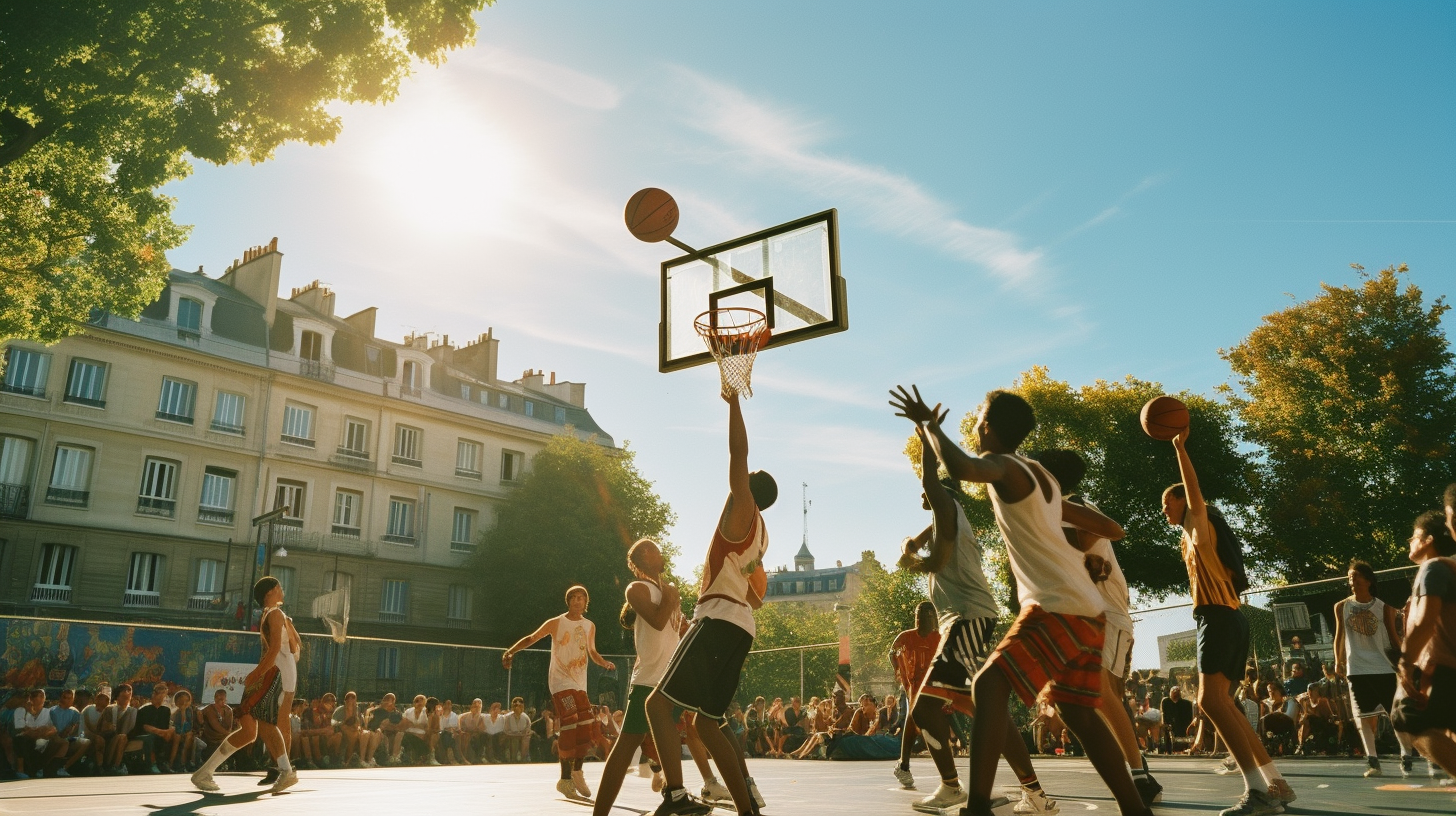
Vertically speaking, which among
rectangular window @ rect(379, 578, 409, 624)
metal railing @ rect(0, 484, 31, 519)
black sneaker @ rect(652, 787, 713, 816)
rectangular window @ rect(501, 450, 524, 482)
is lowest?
black sneaker @ rect(652, 787, 713, 816)

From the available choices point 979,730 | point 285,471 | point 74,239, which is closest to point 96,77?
point 74,239

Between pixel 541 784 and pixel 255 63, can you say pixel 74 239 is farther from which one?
pixel 541 784

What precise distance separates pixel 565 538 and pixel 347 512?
26.9 ft

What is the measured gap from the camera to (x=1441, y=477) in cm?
2473

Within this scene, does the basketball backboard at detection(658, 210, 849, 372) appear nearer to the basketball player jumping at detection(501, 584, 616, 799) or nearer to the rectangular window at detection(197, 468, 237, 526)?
the basketball player jumping at detection(501, 584, 616, 799)

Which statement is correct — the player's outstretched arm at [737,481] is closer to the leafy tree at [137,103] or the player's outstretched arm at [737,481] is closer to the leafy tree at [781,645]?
the leafy tree at [137,103]

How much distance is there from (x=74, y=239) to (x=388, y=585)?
2480cm

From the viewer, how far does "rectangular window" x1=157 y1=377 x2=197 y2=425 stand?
3225 cm

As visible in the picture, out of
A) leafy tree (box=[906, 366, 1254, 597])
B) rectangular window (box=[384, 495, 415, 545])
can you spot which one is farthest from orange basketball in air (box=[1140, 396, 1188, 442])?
rectangular window (box=[384, 495, 415, 545])

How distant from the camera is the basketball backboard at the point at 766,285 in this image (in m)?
10.0

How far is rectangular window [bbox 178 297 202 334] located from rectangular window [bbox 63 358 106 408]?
9.68 feet

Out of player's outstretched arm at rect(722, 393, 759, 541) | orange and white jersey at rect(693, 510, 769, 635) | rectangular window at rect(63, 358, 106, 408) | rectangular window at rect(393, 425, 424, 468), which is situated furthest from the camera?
rectangular window at rect(393, 425, 424, 468)

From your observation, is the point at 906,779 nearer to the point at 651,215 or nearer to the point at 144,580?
the point at 651,215

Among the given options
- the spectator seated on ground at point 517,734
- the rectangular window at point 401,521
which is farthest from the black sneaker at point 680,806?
the rectangular window at point 401,521
